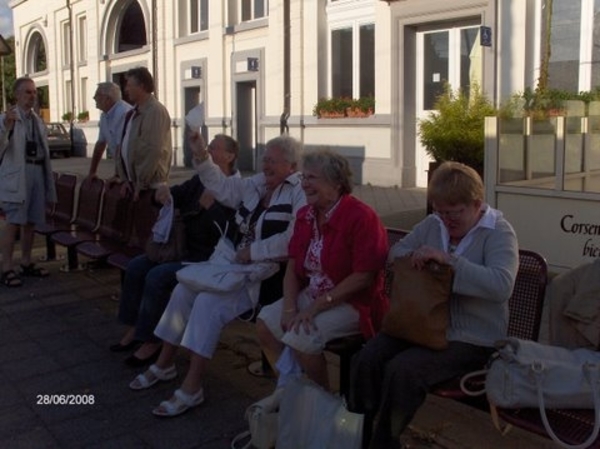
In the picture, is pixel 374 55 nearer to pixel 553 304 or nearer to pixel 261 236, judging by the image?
pixel 261 236

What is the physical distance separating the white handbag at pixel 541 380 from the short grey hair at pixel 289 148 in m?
1.81

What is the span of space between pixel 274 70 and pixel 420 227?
13.1 meters

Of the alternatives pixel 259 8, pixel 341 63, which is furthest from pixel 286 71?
pixel 259 8

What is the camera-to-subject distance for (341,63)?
1480 centimetres

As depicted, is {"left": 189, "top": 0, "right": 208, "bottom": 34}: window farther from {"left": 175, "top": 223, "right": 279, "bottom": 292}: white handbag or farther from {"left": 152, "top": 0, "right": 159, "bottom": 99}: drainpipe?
{"left": 175, "top": 223, "right": 279, "bottom": 292}: white handbag

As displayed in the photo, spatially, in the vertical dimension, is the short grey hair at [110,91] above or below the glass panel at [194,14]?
below

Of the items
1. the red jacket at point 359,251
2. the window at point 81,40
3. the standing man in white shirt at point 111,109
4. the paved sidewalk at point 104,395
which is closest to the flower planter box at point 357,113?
the standing man in white shirt at point 111,109

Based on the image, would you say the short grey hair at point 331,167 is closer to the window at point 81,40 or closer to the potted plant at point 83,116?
the potted plant at point 83,116

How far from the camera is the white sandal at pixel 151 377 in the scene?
430 centimetres

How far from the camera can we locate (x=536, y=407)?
109 inches

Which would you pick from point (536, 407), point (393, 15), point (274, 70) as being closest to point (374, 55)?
point (393, 15)

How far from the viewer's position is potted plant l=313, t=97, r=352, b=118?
14.4m

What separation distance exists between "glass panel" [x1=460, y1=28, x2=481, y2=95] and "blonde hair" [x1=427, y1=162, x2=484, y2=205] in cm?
909

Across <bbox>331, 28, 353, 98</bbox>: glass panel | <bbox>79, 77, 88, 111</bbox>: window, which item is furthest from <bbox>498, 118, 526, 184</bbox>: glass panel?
<bbox>79, 77, 88, 111</bbox>: window
